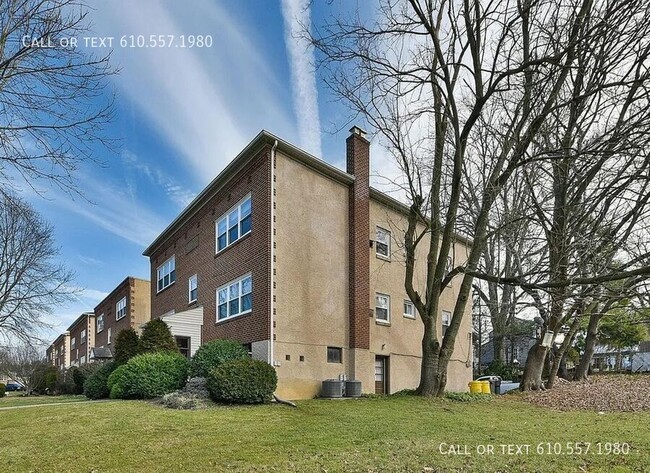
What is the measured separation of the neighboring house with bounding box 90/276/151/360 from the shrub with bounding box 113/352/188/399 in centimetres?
1592

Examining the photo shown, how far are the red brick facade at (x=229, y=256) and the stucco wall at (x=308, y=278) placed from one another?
460 millimetres

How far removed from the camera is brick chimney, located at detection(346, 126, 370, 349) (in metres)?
16.8

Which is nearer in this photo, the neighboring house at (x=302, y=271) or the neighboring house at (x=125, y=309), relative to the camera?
the neighboring house at (x=302, y=271)

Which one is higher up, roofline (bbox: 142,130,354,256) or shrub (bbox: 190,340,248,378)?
roofline (bbox: 142,130,354,256)

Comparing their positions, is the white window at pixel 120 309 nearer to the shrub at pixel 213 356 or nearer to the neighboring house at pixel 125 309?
the neighboring house at pixel 125 309

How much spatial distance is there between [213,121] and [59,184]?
704cm

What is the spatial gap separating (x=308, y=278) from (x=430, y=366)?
483 cm

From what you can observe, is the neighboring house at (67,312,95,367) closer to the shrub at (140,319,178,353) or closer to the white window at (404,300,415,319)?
the shrub at (140,319,178,353)

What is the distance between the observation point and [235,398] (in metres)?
11.9

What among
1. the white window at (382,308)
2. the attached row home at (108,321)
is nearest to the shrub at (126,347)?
the attached row home at (108,321)

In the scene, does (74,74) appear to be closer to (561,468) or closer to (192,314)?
(561,468)

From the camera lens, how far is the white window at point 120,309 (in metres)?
34.7

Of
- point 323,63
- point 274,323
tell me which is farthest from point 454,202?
point 274,323

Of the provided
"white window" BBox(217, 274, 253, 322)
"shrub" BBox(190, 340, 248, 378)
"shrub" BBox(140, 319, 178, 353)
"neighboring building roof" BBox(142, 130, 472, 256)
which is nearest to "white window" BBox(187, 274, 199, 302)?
"white window" BBox(217, 274, 253, 322)
